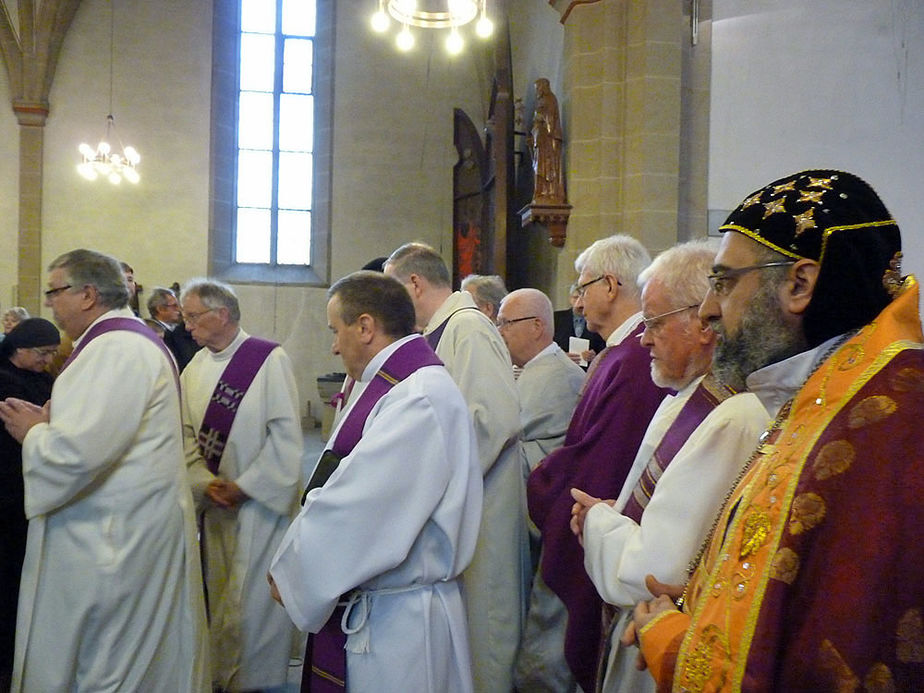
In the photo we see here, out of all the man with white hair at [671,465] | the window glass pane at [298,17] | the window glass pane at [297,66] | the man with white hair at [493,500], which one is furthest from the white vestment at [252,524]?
the window glass pane at [298,17]

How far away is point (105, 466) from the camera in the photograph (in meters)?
2.72

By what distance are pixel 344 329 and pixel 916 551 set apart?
1.57 m

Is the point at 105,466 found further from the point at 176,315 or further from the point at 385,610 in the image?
the point at 176,315

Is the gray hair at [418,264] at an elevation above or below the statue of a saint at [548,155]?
below

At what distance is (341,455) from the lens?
2.22 m

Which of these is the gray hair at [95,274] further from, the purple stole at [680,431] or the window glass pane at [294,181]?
the window glass pane at [294,181]

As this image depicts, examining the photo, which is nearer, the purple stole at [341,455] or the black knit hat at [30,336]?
the purple stole at [341,455]

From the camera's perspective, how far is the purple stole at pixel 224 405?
12.0 feet

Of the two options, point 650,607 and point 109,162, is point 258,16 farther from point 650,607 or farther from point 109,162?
point 650,607

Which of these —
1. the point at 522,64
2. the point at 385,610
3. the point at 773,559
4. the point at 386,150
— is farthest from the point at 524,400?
the point at 386,150

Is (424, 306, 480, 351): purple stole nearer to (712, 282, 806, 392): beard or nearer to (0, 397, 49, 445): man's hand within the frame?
(0, 397, 49, 445): man's hand

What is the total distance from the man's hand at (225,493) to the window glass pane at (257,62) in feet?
35.6

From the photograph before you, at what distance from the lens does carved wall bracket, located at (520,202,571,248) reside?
696cm

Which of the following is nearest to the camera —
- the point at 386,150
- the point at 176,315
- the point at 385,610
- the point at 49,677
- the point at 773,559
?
the point at 773,559
